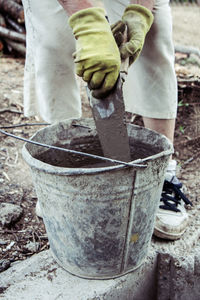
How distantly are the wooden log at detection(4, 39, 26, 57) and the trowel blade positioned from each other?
3.93 meters

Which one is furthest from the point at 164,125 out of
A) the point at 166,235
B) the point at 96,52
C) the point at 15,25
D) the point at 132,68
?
the point at 15,25

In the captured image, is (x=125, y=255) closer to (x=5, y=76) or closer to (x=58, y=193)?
(x=58, y=193)

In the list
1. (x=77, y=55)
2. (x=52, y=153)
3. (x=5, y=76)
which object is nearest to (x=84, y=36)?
(x=77, y=55)

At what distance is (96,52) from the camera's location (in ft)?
4.46

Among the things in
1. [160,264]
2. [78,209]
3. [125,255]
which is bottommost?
[160,264]

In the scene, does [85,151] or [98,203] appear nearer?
[98,203]

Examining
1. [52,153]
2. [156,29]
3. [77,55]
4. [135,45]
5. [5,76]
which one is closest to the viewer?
[77,55]

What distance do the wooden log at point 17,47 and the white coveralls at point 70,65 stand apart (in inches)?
119

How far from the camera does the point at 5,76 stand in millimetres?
4363

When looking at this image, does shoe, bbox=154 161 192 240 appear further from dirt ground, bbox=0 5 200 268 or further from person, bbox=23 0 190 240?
dirt ground, bbox=0 5 200 268

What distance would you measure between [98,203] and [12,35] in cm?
432

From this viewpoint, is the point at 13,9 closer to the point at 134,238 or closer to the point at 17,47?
the point at 17,47

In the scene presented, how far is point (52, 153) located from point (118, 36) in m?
0.67

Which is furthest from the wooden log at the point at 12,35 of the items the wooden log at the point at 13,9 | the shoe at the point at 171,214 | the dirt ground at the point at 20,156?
the shoe at the point at 171,214
